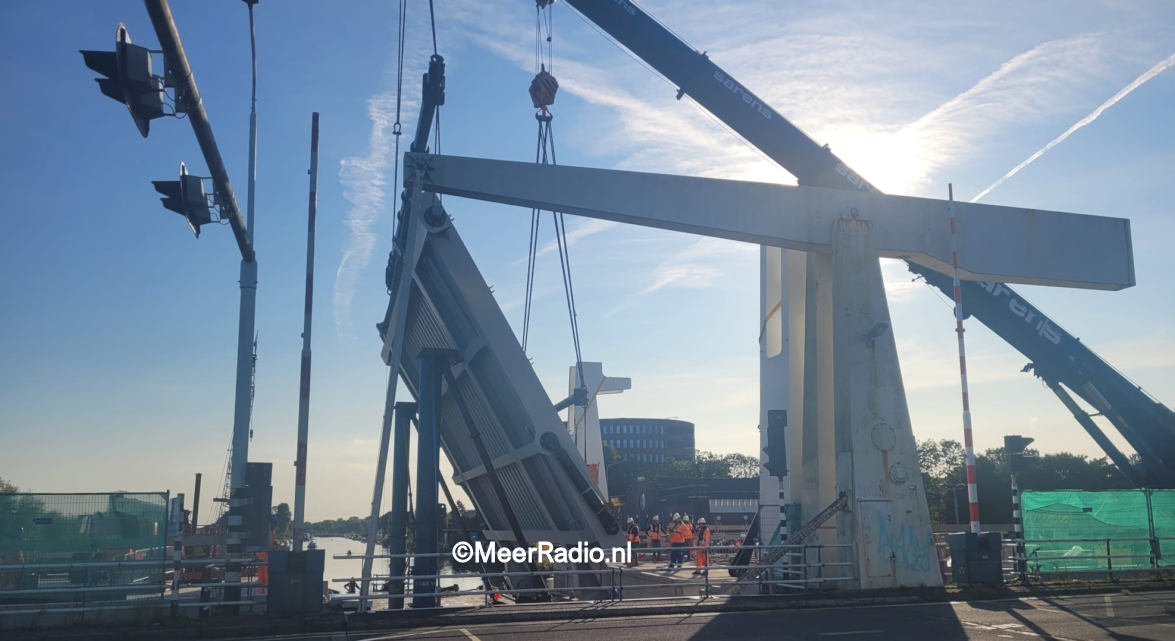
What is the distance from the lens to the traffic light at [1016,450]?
17.3 meters

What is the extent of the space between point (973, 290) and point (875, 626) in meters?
14.7

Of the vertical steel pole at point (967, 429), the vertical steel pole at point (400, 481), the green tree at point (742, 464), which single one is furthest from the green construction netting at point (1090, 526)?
the green tree at point (742, 464)

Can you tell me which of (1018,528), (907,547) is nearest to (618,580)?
(907,547)

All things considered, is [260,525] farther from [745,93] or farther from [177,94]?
[745,93]

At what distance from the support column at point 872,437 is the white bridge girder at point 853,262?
0.02 meters

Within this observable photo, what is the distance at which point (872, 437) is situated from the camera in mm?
15719

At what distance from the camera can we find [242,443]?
1316 centimetres

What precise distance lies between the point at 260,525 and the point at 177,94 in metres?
6.39

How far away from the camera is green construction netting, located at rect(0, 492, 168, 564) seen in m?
12.3

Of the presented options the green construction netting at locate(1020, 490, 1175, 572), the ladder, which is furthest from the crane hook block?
the green construction netting at locate(1020, 490, 1175, 572)

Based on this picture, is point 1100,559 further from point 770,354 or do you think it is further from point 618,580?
point 770,354

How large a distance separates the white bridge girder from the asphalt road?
2.15m

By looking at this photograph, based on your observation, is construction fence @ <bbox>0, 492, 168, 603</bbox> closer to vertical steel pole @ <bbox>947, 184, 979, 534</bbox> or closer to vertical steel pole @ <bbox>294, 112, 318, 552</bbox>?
vertical steel pole @ <bbox>294, 112, 318, 552</bbox>

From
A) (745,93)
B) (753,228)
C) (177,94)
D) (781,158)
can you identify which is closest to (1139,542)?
(753,228)
